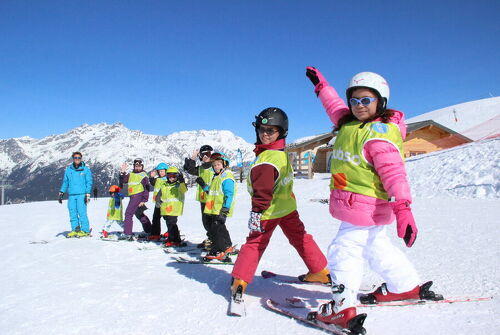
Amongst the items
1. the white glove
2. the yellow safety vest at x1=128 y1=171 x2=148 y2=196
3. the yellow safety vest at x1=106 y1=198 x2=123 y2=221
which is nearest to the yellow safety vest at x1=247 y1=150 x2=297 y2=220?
the white glove

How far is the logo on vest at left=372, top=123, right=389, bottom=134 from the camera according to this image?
2.43 meters

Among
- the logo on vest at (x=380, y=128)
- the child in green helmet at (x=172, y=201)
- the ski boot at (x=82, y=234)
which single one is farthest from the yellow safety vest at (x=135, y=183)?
the logo on vest at (x=380, y=128)

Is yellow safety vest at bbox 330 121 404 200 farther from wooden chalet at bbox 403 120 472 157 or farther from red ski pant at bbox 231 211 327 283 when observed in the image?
wooden chalet at bbox 403 120 472 157

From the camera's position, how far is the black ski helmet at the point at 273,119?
10.9ft

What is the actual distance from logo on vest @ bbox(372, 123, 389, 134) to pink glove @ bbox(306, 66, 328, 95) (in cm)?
101

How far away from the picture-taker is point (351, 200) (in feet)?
Answer: 8.27

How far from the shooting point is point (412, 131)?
25.3 meters

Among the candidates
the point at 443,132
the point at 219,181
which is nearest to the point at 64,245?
the point at 219,181

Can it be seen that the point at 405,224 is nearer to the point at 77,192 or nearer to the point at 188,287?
the point at 188,287

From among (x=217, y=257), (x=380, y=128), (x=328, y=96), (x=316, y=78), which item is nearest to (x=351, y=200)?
(x=380, y=128)

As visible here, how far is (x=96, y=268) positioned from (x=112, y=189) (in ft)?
11.0

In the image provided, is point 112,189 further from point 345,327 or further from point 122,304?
point 345,327

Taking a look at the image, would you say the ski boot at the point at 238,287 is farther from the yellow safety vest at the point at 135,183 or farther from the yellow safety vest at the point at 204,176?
the yellow safety vest at the point at 135,183

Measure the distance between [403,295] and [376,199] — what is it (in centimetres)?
98
